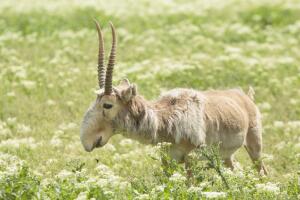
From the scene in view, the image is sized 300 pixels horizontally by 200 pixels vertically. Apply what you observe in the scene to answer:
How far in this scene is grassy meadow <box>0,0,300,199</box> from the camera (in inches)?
325

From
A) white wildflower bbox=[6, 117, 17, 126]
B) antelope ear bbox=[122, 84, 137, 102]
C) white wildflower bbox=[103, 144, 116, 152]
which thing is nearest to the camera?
antelope ear bbox=[122, 84, 137, 102]

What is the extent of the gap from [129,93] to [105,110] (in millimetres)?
368

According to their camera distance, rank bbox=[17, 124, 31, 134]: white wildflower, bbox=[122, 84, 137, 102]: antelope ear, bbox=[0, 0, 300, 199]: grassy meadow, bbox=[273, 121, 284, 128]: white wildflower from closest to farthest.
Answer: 1. bbox=[0, 0, 300, 199]: grassy meadow
2. bbox=[122, 84, 137, 102]: antelope ear
3. bbox=[17, 124, 31, 134]: white wildflower
4. bbox=[273, 121, 284, 128]: white wildflower

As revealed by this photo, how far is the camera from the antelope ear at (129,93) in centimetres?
959

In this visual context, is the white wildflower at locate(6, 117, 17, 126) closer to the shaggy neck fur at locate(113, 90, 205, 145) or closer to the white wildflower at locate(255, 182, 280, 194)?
the shaggy neck fur at locate(113, 90, 205, 145)

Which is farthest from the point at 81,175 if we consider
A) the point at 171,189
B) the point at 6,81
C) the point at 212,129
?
the point at 6,81

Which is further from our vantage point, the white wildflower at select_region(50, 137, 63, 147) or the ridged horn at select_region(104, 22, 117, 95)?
the white wildflower at select_region(50, 137, 63, 147)

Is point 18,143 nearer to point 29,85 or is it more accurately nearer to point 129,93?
point 129,93

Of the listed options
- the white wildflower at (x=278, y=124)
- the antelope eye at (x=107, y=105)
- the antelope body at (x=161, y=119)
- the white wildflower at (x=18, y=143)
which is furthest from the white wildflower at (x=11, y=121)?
the white wildflower at (x=278, y=124)

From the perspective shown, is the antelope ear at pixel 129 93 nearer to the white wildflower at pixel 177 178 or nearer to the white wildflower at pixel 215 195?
the white wildflower at pixel 177 178

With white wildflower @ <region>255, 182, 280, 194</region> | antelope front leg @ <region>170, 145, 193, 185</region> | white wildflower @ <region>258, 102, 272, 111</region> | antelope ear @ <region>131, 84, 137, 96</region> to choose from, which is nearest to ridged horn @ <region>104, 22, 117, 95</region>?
antelope ear @ <region>131, 84, 137, 96</region>

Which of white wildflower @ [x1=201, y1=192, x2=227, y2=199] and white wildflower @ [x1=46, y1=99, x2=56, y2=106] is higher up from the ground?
white wildflower @ [x1=46, y1=99, x2=56, y2=106]

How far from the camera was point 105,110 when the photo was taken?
31.3ft

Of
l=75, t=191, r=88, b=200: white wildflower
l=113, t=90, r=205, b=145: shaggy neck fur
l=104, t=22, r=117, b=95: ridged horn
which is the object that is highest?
l=104, t=22, r=117, b=95: ridged horn
